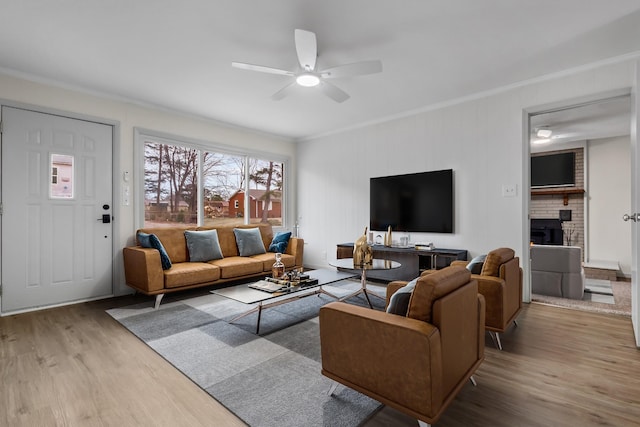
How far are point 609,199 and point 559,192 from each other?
28.7 inches

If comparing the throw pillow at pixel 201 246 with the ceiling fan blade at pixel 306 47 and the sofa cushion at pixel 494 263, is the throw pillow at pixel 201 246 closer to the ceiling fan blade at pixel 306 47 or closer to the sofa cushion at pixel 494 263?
the ceiling fan blade at pixel 306 47

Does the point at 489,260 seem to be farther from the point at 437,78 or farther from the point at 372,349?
the point at 437,78

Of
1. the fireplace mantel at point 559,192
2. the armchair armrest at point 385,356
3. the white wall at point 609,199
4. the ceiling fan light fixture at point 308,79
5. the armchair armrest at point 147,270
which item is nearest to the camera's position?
the armchair armrest at point 385,356

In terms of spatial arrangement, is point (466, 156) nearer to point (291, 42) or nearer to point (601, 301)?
point (601, 301)

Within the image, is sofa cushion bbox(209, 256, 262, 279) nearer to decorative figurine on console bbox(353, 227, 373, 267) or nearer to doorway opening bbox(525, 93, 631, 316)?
decorative figurine on console bbox(353, 227, 373, 267)

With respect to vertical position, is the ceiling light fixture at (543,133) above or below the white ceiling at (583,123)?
below

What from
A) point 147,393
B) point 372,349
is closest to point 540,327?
point 372,349

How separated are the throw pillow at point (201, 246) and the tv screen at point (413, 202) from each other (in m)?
2.43

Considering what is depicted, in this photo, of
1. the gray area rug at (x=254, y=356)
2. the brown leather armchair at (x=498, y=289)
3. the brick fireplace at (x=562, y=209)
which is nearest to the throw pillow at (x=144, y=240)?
the gray area rug at (x=254, y=356)

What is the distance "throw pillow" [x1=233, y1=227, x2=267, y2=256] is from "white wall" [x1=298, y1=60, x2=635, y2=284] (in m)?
1.35

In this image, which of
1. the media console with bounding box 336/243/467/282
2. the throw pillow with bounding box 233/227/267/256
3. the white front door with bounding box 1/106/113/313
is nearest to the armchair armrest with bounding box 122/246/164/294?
the white front door with bounding box 1/106/113/313

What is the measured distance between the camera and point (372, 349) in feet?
5.08

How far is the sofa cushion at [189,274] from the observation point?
3627 millimetres

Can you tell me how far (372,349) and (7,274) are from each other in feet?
12.9
